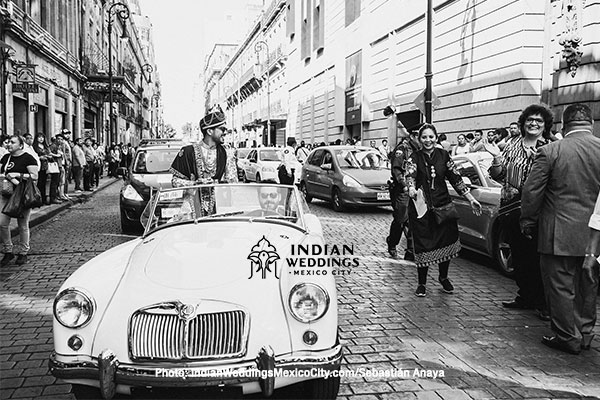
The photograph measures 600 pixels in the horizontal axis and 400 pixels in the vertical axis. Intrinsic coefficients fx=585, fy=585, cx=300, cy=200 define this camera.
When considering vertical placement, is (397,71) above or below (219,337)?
above

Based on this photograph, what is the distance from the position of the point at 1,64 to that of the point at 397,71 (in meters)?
15.6

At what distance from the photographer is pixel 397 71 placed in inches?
1013

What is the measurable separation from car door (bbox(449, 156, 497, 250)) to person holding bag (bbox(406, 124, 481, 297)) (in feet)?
5.03

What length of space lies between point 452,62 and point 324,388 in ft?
60.5

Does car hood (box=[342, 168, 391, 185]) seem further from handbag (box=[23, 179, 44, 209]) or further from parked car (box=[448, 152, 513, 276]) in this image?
handbag (box=[23, 179, 44, 209])

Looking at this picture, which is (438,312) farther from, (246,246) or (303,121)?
(303,121)

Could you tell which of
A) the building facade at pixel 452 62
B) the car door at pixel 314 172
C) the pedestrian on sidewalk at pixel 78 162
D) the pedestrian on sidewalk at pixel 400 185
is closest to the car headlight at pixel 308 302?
the pedestrian on sidewalk at pixel 400 185

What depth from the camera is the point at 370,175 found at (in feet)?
46.3

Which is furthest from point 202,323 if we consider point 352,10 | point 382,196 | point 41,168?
point 352,10

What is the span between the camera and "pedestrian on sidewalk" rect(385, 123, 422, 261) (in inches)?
293

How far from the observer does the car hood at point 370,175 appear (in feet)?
45.4

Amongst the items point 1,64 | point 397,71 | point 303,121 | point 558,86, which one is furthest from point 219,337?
point 303,121

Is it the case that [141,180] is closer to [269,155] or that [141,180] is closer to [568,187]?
[568,187]

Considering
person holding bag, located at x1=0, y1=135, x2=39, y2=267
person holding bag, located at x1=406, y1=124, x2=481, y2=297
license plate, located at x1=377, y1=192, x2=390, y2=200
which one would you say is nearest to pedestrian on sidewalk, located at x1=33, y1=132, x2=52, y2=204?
Result: person holding bag, located at x1=0, y1=135, x2=39, y2=267
